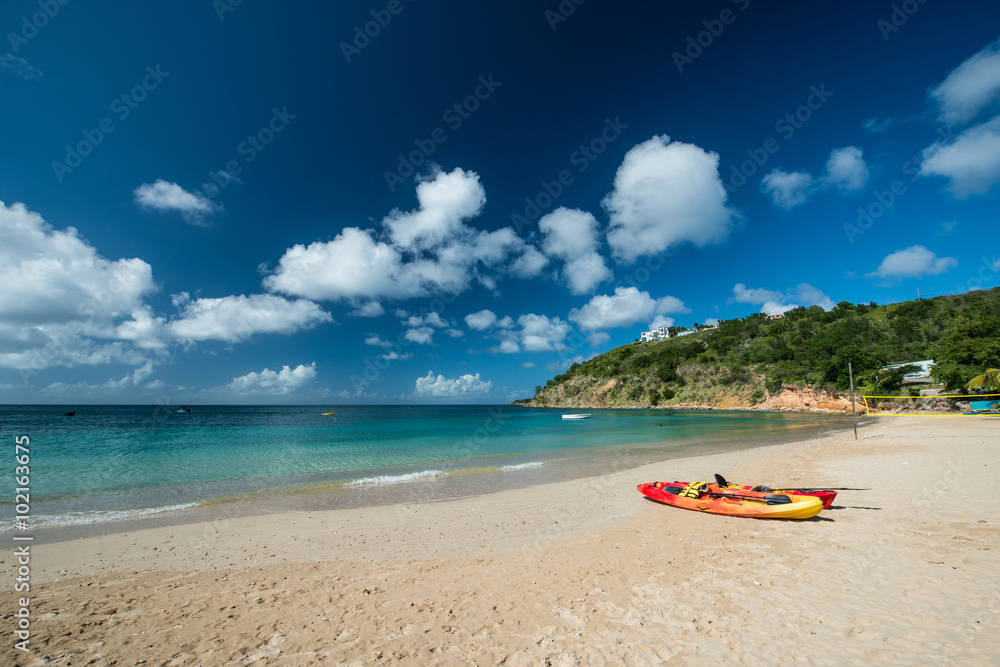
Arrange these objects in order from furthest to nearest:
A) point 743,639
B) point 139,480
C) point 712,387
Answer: point 712,387 → point 139,480 → point 743,639

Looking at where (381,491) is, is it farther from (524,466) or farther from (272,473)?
(524,466)

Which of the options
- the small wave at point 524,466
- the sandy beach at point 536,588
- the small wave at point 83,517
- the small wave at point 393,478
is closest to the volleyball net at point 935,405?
the small wave at point 524,466

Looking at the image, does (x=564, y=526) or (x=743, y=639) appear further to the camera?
(x=564, y=526)

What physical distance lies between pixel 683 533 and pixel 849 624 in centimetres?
414

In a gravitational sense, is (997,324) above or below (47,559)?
above

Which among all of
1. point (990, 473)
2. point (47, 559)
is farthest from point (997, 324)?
point (47, 559)

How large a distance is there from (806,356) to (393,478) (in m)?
108

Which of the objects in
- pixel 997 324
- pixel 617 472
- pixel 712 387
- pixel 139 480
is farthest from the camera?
pixel 712 387

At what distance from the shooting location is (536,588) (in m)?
6.37

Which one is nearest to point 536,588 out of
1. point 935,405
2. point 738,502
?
point 738,502

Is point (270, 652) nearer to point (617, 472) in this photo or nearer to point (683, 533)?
point (683, 533)

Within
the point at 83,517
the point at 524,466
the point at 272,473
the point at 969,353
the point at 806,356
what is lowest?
the point at 524,466

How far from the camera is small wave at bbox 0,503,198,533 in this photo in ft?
35.0

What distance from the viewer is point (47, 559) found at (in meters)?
8.13
